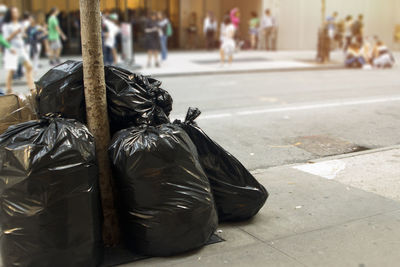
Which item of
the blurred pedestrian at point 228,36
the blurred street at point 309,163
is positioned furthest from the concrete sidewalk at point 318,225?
the blurred pedestrian at point 228,36

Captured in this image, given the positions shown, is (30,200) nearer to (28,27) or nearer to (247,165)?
(247,165)

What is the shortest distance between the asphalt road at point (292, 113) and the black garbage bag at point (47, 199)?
2.98 metres

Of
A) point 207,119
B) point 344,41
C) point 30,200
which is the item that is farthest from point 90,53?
point 344,41

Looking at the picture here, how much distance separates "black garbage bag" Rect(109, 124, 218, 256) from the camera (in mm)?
3148

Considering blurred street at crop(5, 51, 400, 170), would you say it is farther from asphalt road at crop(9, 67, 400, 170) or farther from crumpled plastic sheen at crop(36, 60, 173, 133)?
crumpled plastic sheen at crop(36, 60, 173, 133)

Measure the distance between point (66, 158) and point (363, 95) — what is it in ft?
30.3

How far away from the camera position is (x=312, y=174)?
516 centimetres

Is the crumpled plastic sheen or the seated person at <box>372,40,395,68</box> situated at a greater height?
the crumpled plastic sheen

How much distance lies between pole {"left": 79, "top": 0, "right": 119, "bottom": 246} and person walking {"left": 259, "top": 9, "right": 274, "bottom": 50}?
21.0m

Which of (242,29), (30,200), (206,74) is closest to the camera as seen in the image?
(30,200)

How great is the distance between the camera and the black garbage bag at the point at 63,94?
342 centimetres

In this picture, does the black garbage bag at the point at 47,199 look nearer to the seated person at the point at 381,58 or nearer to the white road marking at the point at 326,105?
the white road marking at the point at 326,105

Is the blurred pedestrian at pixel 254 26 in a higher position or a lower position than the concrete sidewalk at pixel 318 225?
higher

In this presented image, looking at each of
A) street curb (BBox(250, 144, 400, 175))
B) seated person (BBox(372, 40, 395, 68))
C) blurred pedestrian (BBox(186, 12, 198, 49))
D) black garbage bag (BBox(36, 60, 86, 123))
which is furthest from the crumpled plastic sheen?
blurred pedestrian (BBox(186, 12, 198, 49))
